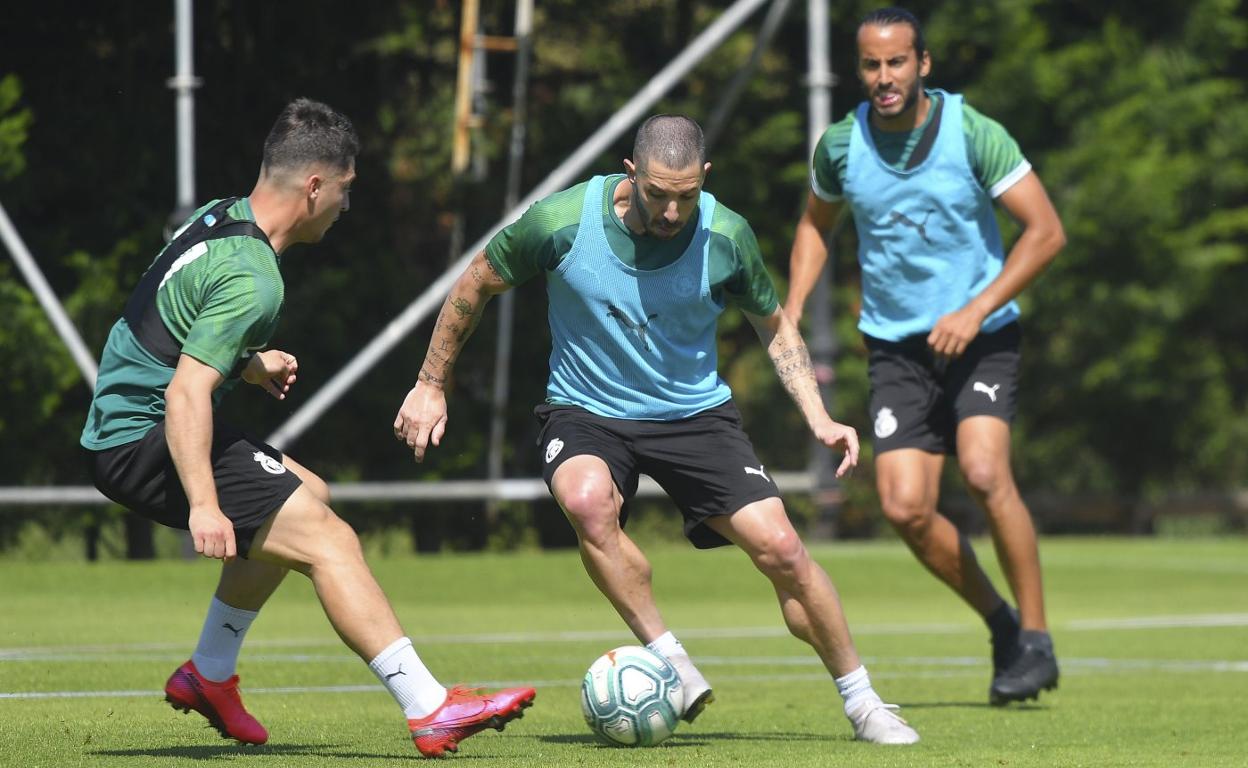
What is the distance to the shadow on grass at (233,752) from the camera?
525cm

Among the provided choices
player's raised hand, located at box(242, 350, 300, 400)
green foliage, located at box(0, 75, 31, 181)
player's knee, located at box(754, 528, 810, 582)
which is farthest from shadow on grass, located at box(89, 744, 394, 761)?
green foliage, located at box(0, 75, 31, 181)

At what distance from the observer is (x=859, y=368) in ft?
73.8

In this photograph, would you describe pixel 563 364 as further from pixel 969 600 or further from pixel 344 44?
pixel 344 44

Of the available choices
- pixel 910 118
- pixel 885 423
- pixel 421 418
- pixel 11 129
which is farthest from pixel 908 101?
pixel 11 129

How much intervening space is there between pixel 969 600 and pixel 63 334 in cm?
795

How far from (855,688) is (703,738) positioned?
49 centimetres

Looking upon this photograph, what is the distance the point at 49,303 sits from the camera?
13.6m

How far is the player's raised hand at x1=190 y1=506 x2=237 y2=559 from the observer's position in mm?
4953

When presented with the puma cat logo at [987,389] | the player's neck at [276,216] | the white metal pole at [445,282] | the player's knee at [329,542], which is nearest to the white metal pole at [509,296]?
the white metal pole at [445,282]

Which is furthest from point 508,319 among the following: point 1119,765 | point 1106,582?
point 1119,765

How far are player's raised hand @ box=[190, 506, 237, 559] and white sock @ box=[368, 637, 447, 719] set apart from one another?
1.76 feet

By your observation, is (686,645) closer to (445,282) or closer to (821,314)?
(445,282)

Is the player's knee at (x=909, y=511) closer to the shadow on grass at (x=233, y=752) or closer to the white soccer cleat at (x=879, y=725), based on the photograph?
the white soccer cleat at (x=879, y=725)

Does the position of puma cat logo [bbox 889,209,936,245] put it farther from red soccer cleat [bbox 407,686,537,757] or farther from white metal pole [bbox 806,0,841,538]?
white metal pole [bbox 806,0,841,538]
